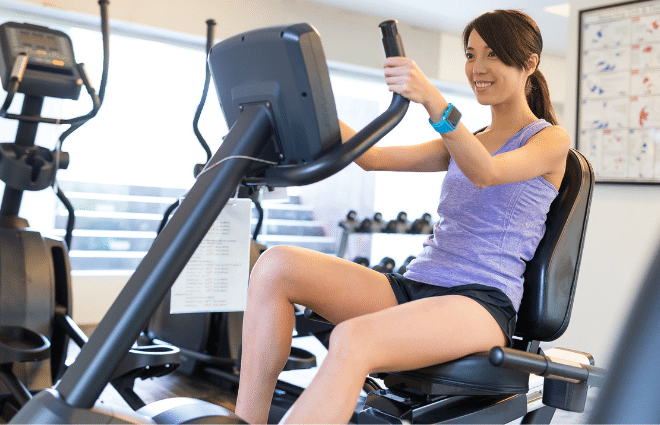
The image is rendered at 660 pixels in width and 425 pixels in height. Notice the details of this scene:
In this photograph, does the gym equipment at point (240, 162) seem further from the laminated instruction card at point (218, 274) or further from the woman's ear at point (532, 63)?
the woman's ear at point (532, 63)

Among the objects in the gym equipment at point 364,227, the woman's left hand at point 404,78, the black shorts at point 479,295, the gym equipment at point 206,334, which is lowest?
the gym equipment at point 206,334

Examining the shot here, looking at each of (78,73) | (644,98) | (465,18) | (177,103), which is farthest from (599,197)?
(177,103)

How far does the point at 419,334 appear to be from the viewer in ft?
3.85

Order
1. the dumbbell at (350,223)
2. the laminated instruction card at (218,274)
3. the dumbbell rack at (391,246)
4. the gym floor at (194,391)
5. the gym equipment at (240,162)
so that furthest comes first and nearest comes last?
the dumbbell rack at (391,246) → the dumbbell at (350,223) → the gym floor at (194,391) → the laminated instruction card at (218,274) → the gym equipment at (240,162)

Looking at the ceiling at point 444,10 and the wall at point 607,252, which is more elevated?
the ceiling at point 444,10

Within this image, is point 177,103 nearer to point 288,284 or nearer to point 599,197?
point 599,197

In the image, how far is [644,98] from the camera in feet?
10.2

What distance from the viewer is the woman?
44.4 inches

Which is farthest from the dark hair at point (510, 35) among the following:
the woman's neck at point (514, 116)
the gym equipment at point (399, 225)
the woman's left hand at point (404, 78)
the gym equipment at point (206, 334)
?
the gym equipment at point (399, 225)

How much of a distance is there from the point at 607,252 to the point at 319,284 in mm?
2412

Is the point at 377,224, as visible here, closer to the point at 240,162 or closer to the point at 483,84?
the point at 483,84

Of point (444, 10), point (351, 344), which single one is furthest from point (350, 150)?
point (444, 10)

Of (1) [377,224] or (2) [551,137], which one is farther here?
(1) [377,224]

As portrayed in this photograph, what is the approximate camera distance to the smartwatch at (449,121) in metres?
1.19
